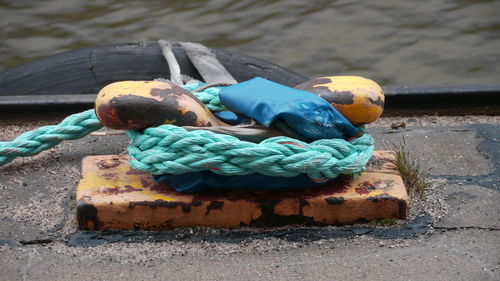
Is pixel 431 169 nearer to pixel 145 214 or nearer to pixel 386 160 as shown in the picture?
pixel 386 160

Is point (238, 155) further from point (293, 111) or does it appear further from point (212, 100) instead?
point (212, 100)

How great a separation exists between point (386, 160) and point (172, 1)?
12.5ft

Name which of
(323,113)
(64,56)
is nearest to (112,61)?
(64,56)

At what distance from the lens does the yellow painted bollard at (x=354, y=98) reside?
1.68 meters

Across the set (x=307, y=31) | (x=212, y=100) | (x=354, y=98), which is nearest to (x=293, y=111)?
(x=354, y=98)

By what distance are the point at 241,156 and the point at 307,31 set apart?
11.4 ft

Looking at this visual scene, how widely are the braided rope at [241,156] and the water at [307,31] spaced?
2.99 m

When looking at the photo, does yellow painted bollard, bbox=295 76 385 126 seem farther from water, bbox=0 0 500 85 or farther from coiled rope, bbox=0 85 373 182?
water, bbox=0 0 500 85

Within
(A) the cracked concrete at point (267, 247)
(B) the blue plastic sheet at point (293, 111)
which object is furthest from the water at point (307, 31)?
(B) the blue plastic sheet at point (293, 111)

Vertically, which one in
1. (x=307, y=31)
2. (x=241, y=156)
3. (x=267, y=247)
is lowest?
(x=307, y=31)

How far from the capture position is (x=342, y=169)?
159 cm

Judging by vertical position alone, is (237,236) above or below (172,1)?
above

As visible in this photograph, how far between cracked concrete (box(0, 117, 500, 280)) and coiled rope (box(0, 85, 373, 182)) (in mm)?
153

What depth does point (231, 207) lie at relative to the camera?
161 centimetres
